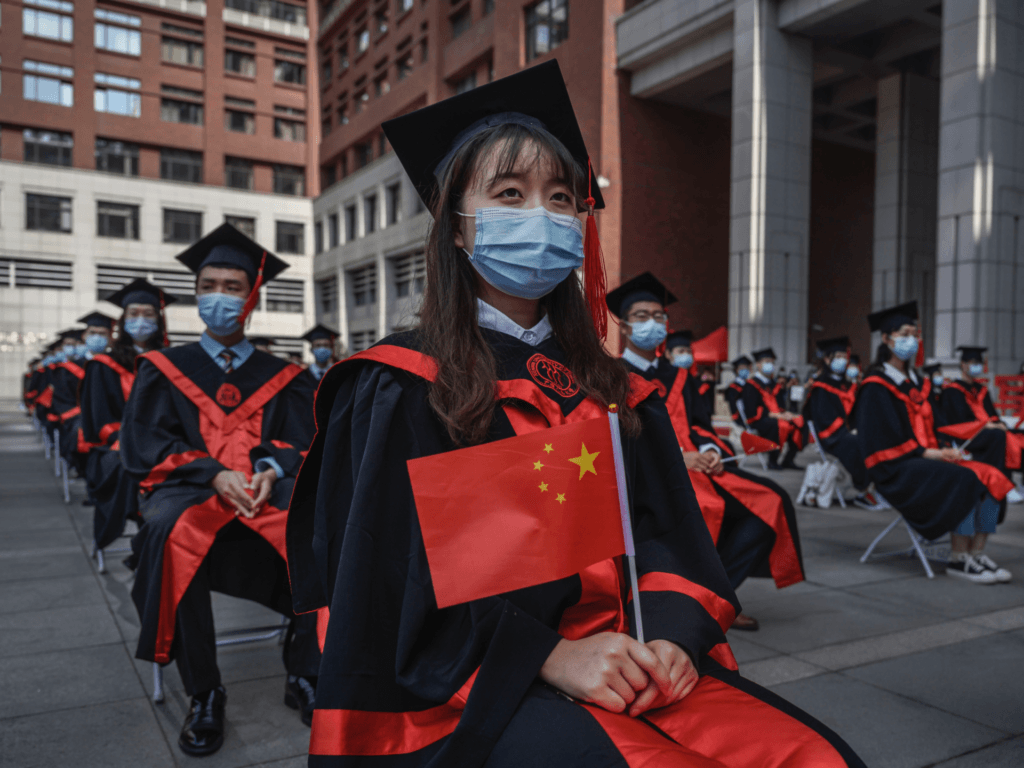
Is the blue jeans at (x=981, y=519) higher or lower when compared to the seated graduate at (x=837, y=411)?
lower

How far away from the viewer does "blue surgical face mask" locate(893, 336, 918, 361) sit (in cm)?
573

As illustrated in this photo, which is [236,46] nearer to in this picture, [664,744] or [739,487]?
[739,487]

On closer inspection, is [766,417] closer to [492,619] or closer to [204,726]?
[204,726]

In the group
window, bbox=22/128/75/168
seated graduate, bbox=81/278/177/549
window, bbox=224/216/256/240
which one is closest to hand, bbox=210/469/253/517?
seated graduate, bbox=81/278/177/549

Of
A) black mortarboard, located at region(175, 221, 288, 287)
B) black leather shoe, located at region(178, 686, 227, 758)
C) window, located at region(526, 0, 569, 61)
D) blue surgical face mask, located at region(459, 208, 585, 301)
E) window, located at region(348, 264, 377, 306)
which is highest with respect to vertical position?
window, located at region(526, 0, 569, 61)

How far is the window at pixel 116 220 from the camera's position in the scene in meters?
32.5

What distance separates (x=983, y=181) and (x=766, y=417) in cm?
608

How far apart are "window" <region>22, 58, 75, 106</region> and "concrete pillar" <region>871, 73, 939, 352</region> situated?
102 feet

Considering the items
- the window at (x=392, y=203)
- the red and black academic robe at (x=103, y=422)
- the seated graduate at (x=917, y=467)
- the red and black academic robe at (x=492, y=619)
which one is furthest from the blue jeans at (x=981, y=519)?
the window at (x=392, y=203)

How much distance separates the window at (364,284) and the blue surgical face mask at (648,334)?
93.5 feet

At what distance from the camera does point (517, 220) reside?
1773mm

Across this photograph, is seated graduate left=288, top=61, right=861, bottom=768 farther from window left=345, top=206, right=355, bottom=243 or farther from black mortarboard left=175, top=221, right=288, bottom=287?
window left=345, top=206, right=355, bottom=243

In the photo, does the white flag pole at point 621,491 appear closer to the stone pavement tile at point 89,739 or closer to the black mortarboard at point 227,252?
the stone pavement tile at point 89,739

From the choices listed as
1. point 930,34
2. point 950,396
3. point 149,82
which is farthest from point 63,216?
point 950,396
